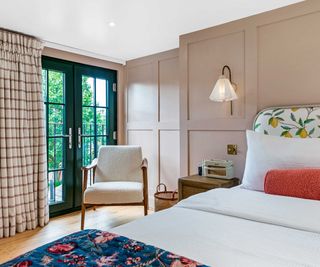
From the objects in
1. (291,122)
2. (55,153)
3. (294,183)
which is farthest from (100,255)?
(55,153)

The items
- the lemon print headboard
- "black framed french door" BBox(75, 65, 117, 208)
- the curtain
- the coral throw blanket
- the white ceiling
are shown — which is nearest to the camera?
the coral throw blanket

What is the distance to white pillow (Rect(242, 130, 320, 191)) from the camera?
1791mm

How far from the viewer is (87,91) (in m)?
3.86

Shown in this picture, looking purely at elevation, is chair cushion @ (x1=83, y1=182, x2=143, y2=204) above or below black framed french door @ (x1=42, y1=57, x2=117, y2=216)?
below

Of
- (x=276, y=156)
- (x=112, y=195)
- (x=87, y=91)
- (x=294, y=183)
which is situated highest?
(x=87, y=91)

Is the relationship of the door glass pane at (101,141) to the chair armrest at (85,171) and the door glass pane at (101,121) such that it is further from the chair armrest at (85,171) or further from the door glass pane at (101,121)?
the chair armrest at (85,171)

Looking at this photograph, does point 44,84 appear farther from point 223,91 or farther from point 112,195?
point 223,91

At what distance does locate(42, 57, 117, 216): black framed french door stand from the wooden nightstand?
5.79ft

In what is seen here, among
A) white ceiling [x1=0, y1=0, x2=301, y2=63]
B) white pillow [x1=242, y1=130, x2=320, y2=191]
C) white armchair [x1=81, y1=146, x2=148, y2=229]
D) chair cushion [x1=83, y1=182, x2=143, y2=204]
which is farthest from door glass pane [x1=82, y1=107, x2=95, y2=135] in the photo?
white pillow [x1=242, y1=130, x2=320, y2=191]

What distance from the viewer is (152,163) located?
3883 millimetres

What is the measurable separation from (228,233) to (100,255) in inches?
21.0

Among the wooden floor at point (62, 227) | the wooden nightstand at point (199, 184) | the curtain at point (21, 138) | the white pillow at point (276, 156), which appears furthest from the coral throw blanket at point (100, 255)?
the curtain at point (21, 138)

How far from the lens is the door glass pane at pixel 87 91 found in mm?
3807

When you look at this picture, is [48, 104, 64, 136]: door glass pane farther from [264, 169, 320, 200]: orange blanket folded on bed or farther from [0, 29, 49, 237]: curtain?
[264, 169, 320, 200]: orange blanket folded on bed
